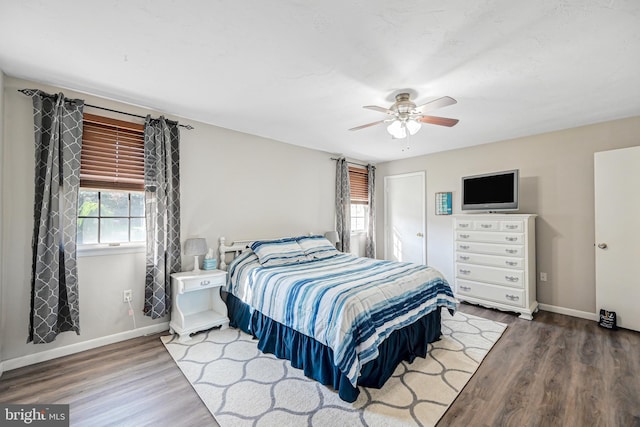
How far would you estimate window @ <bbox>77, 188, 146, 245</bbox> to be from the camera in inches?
107

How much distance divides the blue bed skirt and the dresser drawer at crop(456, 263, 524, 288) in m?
1.41

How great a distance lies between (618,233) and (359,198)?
365 centimetres

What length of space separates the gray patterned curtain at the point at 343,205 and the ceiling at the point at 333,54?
191 centimetres

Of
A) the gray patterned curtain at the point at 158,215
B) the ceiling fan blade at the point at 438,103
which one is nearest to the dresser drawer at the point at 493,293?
the ceiling fan blade at the point at 438,103

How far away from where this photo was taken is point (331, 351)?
2096 millimetres

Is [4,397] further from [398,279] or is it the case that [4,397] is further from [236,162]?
[398,279]

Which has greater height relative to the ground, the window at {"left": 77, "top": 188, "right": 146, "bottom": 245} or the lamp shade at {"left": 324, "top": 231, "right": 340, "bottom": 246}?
the window at {"left": 77, "top": 188, "right": 146, "bottom": 245}

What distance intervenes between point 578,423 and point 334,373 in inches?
63.2

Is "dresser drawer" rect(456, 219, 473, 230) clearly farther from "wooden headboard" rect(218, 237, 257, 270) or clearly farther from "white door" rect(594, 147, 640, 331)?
"wooden headboard" rect(218, 237, 257, 270)

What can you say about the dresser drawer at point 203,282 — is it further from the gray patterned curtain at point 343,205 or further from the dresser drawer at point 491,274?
the dresser drawer at point 491,274

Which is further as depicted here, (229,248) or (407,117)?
(229,248)

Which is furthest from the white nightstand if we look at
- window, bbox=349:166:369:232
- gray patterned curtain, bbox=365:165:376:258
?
gray patterned curtain, bbox=365:165:376:258

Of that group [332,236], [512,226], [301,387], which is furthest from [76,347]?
[512,226]

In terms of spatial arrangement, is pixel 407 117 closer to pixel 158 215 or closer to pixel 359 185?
pixel 158 215
